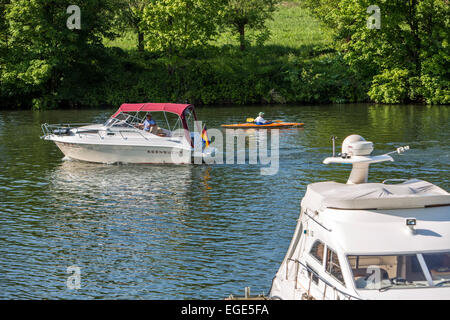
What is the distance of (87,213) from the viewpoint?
24.8 m

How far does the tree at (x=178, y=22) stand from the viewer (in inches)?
2511

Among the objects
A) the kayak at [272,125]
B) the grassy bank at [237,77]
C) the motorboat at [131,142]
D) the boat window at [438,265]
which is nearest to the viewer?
the boat window at [438,265]

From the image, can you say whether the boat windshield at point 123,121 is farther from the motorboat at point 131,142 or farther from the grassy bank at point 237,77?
the grassy bank at point 237,77

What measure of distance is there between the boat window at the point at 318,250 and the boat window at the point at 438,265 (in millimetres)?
1992

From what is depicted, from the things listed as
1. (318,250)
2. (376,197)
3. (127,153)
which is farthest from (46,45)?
(376,197)

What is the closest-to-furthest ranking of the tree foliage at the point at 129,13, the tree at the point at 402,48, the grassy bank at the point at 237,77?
the tree at the point at 402,48 < the grassy bank at the point at 237,77 < the tree foliage at the point at 129,13

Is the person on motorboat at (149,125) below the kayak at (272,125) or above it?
above

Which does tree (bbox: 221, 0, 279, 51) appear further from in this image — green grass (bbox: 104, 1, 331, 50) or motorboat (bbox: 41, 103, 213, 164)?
motorboat (bbox: 41, 103, 213, 164)

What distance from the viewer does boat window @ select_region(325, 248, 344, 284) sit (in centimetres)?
1195

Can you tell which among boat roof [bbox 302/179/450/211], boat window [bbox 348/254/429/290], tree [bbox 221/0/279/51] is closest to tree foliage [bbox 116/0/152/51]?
tree [bbox 221/0/279/51]

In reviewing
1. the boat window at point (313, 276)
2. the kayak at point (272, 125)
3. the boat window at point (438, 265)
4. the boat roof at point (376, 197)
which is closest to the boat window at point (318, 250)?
the boat window at point (313, 276)

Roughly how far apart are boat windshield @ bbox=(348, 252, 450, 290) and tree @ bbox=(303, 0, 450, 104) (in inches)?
2057

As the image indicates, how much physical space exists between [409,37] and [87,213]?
46.2 meters

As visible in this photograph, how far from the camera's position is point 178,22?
2542 inches
